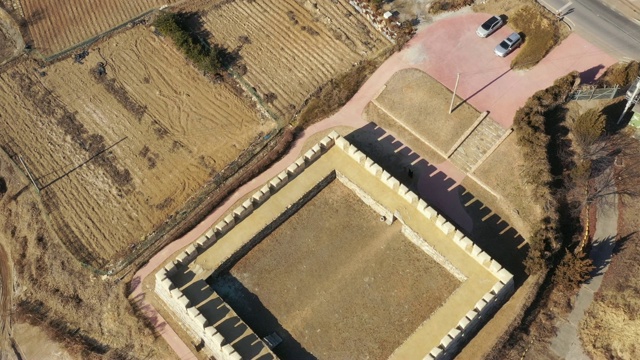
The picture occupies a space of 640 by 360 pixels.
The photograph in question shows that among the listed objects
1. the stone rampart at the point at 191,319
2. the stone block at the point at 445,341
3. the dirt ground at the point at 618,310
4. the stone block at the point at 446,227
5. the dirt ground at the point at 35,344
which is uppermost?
the dirt ground at the point at 618,310

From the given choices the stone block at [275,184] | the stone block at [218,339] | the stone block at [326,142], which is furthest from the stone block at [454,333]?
the stone block at [326,142]

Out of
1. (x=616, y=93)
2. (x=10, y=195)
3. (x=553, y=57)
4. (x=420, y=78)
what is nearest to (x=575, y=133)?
(x=616, y=93)

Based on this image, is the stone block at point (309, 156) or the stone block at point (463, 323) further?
the stone block at point (309, 156)

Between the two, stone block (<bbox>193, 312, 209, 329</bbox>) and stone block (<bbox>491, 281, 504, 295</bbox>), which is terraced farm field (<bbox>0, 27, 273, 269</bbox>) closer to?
stone block (<bbox>193, 312, 209, 329</bbox>)

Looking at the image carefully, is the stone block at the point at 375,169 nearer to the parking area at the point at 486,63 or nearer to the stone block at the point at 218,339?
the parking area at the point at 486,63

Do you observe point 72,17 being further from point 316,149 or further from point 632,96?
point 632,96

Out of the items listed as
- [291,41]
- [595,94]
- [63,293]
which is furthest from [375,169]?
[63,293]
